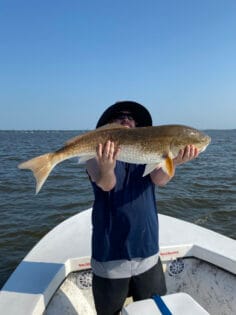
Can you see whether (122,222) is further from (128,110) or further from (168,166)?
(128,110)

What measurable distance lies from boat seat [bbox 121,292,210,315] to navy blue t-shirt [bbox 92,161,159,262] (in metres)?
0.35

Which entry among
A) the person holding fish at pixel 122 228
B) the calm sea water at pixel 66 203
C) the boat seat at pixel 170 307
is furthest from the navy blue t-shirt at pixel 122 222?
the calm sea water at pixel 66 203

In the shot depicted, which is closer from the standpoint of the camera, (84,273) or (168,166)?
(168,166)

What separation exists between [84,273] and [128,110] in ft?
6.58

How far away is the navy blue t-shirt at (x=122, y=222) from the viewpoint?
2.76 m

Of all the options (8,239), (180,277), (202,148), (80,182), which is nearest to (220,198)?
(80,182)

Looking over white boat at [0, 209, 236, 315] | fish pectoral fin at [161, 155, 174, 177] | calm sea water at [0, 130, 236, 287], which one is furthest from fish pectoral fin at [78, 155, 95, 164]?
calm sea water at [0, 130, 236, 287]

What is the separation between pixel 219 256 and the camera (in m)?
4.00

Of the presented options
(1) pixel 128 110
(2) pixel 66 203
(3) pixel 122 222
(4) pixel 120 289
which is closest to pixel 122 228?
(3) pixel 122 222

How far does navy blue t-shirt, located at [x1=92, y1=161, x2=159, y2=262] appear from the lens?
276 cm

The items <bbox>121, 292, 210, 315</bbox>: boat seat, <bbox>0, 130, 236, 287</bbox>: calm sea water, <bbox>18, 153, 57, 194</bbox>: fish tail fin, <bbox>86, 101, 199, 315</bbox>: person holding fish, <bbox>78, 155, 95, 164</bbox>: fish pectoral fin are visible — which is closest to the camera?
<bbox>121, 292, 210, 315</bbox>: boat seat

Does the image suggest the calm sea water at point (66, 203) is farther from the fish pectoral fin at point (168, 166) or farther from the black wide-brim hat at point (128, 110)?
the fish pectoral fin at point (168, 166)

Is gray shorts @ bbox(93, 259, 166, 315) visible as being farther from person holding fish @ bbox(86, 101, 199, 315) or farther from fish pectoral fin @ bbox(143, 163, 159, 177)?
fish pectoral fin @ bbox(143, 163, 159, 177)

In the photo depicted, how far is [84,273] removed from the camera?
4047mm
